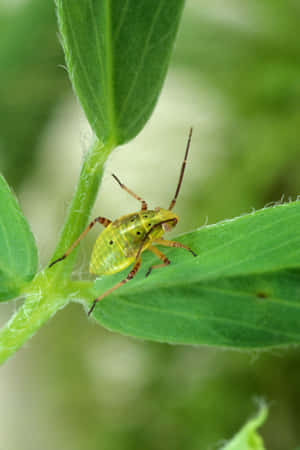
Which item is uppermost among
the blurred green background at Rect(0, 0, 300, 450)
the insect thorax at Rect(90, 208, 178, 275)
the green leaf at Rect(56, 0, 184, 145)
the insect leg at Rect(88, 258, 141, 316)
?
the green leaf at Rect(56, 0, 184, 145)

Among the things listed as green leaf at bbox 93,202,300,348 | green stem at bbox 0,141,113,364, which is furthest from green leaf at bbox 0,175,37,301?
green leaf at bbox 93,202,300,348

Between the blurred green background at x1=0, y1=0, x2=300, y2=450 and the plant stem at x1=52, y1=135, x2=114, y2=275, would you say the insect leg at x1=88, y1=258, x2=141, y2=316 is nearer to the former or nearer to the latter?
the plant stem at x1=52, y1=135, x2=114, y2=275

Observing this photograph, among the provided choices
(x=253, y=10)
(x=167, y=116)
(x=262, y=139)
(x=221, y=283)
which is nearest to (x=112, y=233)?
(x=221, y=283)

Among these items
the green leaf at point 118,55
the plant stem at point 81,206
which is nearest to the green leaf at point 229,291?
the plant stem at point 81,206

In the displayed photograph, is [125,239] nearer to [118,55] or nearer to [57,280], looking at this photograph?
[57,280]

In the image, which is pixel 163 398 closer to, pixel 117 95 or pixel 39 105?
pixel 39 105

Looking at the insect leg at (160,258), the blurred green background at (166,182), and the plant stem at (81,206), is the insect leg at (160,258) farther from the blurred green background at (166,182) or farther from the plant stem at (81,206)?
the blurred green background at (166,182)
